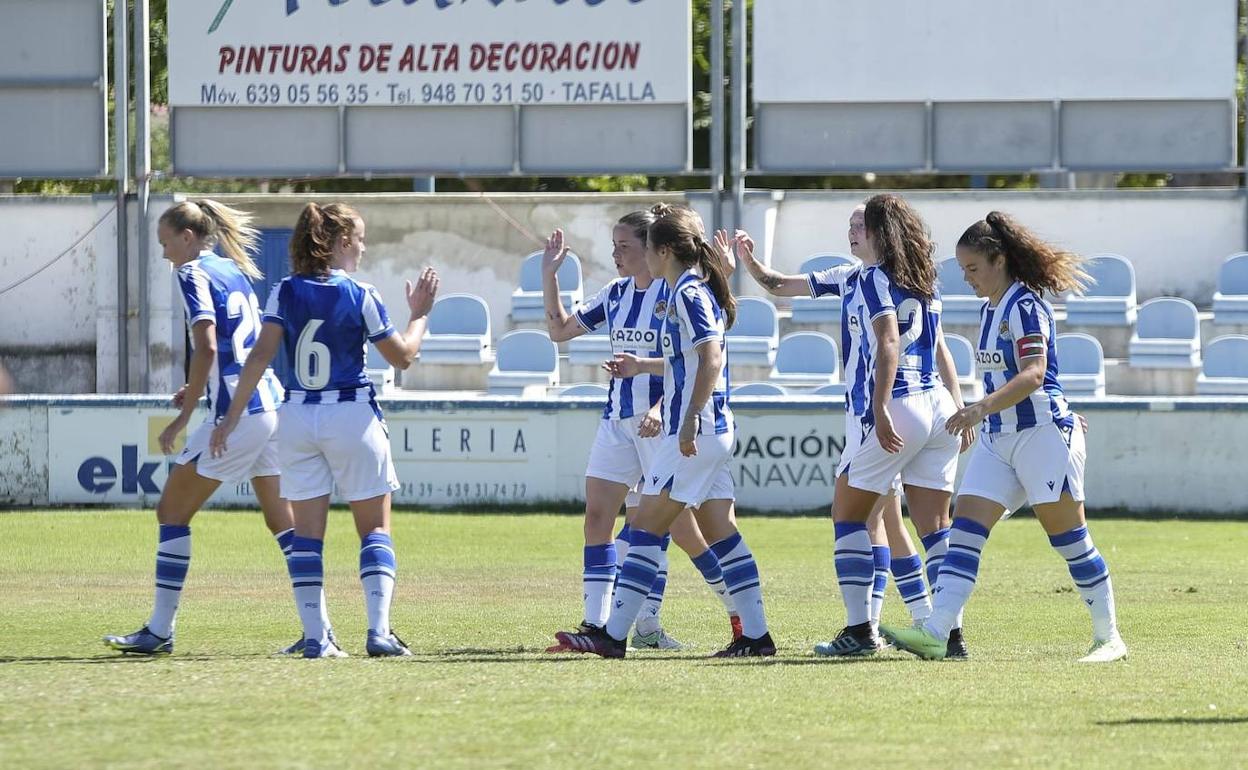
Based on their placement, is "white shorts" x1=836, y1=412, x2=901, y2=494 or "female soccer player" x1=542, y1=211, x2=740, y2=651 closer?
"white shorts" x1=836, y1=412, x2=901, y2=494

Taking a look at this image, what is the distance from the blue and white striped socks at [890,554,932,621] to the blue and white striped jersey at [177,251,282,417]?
292cm

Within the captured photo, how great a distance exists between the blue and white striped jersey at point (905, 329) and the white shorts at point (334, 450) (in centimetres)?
207

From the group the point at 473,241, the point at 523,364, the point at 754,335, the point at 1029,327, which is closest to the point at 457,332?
the point at 523,364

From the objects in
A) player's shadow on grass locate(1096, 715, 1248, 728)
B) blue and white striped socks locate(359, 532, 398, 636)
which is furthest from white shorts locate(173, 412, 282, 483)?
player's shadow on grass locate(1096, 715, 1248, 728)

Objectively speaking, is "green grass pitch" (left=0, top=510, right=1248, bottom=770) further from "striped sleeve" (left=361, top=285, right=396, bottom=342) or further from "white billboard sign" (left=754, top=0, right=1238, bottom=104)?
"white billboard sign" (left=754, top=0, right=1238, bottom=104)

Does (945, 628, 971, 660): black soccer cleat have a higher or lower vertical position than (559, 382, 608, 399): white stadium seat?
lower

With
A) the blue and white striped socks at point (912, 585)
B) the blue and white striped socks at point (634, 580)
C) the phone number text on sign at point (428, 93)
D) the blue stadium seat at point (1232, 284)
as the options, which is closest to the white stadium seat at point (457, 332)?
the phone number text on sign at point (428, 93)

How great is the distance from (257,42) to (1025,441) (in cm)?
1720

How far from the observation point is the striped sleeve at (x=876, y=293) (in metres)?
7.38

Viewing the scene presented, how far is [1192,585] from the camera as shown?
36.8 feet

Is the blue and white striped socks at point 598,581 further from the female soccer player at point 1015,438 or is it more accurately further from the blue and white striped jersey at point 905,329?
the blue and white striped jersey at point 905,329

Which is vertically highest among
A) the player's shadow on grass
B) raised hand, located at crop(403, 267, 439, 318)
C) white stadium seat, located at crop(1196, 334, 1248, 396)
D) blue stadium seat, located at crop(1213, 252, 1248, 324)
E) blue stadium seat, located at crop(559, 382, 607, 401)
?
blue stadium seat, located at crop(1213, 252, 1248, 324)

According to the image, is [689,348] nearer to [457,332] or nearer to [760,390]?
[760,390]

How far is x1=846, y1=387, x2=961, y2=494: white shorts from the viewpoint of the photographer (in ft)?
24.6
